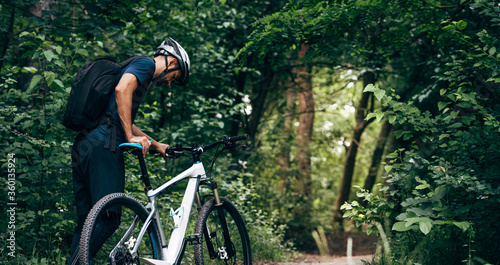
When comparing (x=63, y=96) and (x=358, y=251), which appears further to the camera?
(x=358, y=251)

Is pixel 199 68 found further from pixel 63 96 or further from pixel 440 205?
pixel 440 205

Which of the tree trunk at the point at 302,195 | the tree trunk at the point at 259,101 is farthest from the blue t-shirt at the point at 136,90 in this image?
the tree trunk at the point at 302,195

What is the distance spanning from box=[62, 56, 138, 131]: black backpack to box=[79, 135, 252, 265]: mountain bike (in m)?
0.31

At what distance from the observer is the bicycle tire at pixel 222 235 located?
3.44 meters

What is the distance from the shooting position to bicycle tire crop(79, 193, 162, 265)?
246 centimetres

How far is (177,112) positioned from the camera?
811 cm

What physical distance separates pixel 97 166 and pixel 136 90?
1.95 ft

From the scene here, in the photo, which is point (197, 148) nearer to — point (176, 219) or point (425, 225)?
point (176, 219)

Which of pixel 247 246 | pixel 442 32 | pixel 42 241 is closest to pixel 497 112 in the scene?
pixel 442 32

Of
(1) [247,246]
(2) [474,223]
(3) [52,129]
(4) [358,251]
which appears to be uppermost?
(3) [52,129]

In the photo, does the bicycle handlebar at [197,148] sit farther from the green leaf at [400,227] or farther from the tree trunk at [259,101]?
the tree trunk at [259,101]

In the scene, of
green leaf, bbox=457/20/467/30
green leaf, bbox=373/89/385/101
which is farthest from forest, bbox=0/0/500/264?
green leaf, bbox=457/20/467/30

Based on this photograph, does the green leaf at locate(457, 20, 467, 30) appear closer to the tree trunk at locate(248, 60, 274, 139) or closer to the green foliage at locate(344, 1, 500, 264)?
the green foliage at locate(344, 1, 500, 264)

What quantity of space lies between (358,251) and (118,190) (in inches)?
320
